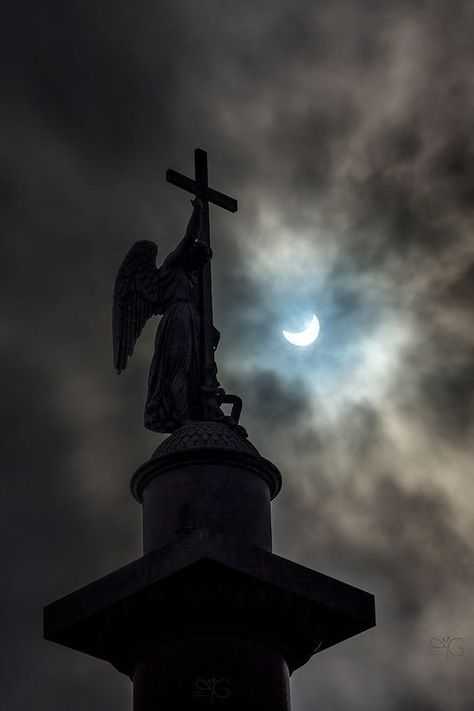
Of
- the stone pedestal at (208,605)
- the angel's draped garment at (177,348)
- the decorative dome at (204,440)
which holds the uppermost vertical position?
the angel's draped garment at (177,348)

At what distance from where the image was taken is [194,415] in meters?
14.3

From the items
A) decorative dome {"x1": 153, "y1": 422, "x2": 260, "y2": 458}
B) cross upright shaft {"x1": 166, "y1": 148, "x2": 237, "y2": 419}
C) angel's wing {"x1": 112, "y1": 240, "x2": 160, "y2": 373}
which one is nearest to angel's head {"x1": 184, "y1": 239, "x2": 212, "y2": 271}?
cross upright shaft {"x1": 166, "y1": 148, "x2": 237, "y2": 419}

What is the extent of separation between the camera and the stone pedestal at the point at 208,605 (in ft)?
38.0

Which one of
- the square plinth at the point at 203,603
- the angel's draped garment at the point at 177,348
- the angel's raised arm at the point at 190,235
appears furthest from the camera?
the angel's raised arm at the point at 190,235

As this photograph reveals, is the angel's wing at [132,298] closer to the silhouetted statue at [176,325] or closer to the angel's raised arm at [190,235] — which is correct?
the silhouetted statue at [176,325]

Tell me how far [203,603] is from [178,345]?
Answer: 387 centimetres

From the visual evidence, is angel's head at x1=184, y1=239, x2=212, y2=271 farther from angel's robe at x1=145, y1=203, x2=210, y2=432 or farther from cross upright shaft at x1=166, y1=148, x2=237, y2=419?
cross upright shaft at x1=166, y1=148, x2=237, y2=419

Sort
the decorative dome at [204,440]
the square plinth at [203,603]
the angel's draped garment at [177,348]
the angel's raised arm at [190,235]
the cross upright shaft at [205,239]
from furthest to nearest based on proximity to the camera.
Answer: the angel's raised arm at [190,235]
the cross upright shaft at [205,239]
the angel's draped garment at [177,348]
the decorative dome at [204,440]
the square plinth at [203,603]

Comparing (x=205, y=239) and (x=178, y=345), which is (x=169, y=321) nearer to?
(x=178, y=345)

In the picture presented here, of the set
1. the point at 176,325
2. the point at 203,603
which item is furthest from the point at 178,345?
the point at 203,603

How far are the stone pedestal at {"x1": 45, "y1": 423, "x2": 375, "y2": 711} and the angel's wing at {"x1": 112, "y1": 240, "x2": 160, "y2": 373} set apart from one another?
9.00ft

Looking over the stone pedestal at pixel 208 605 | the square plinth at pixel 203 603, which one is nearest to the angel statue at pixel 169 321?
the stone pedestal at pixel 208 605

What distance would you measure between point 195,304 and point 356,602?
4.72 metres

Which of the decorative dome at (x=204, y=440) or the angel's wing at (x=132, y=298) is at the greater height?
the angel's wing at (x=132, y=298)
